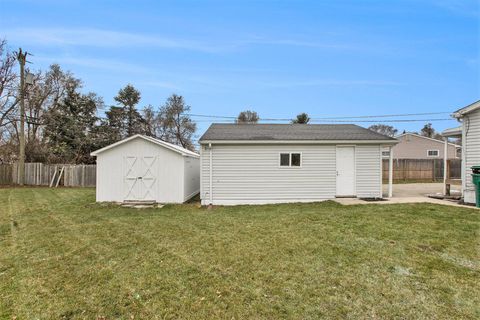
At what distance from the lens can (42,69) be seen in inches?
918

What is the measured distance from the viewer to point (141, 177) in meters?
11.2

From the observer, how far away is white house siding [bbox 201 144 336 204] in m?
10.8

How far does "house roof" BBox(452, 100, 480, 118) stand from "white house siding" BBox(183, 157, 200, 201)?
32.8 ft

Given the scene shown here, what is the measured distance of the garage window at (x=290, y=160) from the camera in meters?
10.9

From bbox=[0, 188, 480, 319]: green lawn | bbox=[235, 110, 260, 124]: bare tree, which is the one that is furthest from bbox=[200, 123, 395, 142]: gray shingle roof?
bbox=[235, 110, 260, 124]: bare tree

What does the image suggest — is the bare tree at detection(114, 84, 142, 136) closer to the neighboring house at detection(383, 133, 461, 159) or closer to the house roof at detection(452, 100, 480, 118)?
the neighboring house at detection(383, 133, 461, 159)

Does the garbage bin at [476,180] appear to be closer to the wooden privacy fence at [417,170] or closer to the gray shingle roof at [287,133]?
the gray shingle roof at [287,133]

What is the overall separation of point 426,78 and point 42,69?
28.6 metres

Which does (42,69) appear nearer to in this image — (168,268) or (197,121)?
(197,121)

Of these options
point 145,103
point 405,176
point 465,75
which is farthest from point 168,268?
point 145,103

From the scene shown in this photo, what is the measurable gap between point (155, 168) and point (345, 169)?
24.3 feet

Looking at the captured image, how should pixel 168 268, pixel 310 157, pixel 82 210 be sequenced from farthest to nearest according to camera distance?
pixel 310 157 → pixel 82 210 → pixel 168 268

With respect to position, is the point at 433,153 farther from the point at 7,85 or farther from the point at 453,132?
the point at 7,85

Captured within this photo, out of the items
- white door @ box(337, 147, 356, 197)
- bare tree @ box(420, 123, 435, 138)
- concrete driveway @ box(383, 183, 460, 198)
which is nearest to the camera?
white door @ box(337, 147, 356, 197)
